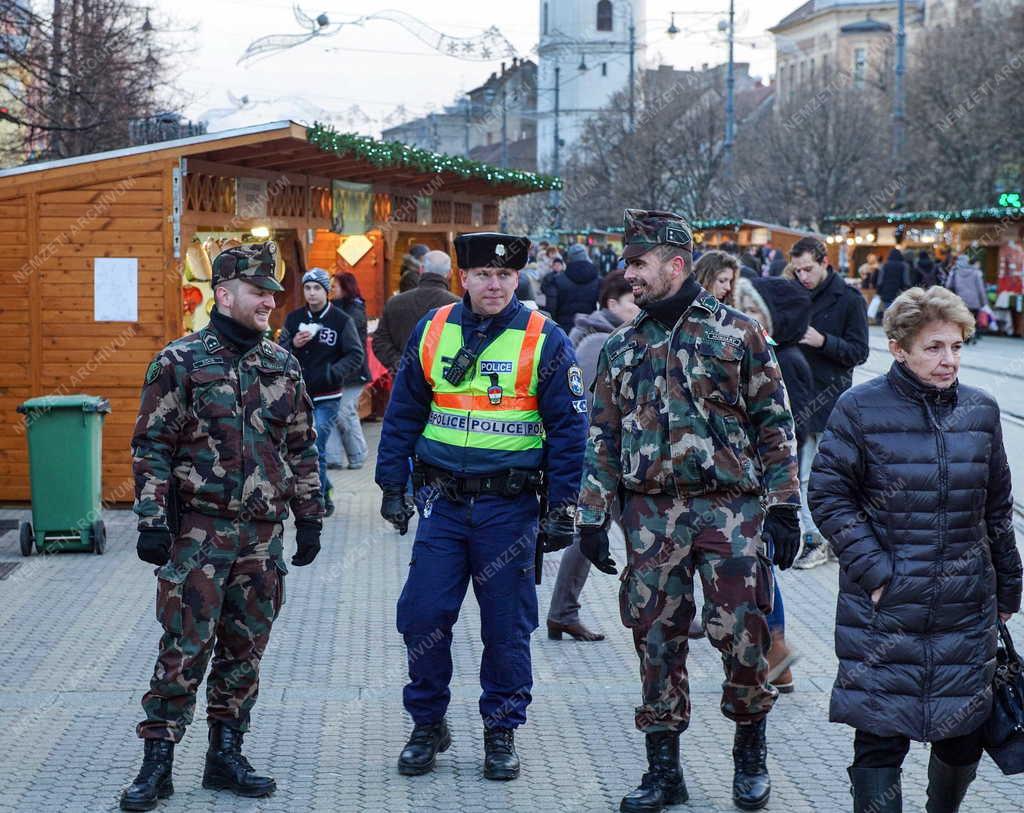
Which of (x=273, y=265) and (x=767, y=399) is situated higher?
(x=273, y=265)

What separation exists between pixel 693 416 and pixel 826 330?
172 inches

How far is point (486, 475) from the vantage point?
5637 millimetres

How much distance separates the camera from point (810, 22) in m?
112

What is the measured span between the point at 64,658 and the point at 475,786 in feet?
8.98

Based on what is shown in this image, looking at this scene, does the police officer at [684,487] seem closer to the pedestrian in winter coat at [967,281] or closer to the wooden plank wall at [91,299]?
the wooden plank wall at [91,299]

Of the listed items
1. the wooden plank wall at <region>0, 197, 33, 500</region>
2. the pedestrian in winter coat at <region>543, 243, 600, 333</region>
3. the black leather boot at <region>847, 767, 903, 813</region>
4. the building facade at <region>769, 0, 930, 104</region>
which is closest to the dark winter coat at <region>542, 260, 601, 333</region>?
the pedestrian in winter coat at <region>543, 243, 600, 333</region>

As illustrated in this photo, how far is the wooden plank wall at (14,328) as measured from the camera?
11.5 metres

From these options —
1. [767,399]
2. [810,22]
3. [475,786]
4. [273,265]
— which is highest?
[810,22]

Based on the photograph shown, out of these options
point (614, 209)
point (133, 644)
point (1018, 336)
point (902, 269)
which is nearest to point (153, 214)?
point (133, 644)

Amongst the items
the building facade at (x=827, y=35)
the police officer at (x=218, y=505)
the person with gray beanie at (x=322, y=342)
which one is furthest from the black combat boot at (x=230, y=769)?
the building facade at (x=827, y=35)

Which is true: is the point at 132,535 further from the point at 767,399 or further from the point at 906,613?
the point at 906,613

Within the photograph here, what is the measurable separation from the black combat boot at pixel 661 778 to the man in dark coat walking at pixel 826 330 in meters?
4.10

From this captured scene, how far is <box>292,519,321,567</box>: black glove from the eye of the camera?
217 inches

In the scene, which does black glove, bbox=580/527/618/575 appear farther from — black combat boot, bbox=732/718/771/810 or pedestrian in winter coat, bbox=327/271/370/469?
pedestrian in winter coat, bbox=327/271/370/469
